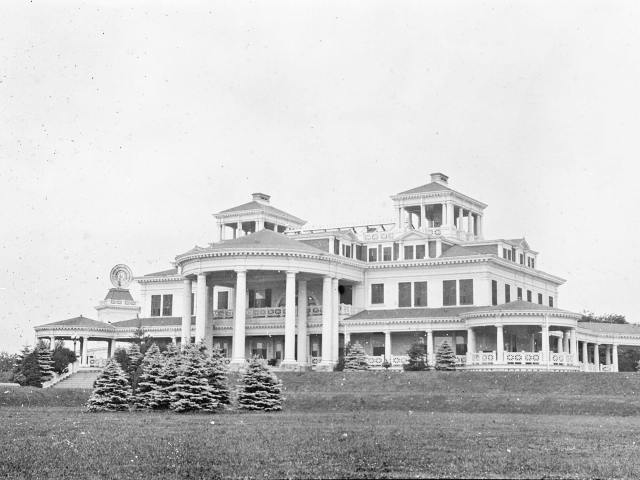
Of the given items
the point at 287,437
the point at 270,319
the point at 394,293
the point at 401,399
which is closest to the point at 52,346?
the point at 270,319

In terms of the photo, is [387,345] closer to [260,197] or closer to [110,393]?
[260,197]

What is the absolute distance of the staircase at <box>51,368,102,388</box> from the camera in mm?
61219

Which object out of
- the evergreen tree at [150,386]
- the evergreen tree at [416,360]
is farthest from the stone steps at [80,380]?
the evergreen tree at [150,386]

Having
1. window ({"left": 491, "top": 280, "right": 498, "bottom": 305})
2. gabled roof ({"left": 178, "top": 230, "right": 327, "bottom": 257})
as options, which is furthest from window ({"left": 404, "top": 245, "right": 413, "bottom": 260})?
gabled roof ({"left": 178, "top": 230, "right": 327, "bottom": 257})

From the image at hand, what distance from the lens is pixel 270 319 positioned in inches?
2704

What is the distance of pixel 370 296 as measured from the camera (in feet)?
231

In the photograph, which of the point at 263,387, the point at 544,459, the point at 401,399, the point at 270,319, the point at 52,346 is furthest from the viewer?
the point at 52,346

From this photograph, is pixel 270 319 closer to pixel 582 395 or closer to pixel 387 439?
pixel 582 395

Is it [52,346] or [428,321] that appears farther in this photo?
[52,346]

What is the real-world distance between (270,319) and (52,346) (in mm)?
18972

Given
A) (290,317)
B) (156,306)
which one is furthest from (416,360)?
(156,306)

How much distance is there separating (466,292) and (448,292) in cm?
142

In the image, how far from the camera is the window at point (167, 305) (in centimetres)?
7862

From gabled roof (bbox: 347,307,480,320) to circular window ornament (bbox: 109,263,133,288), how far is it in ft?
124
